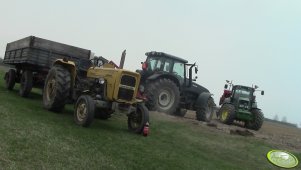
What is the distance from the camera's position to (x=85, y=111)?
428 inches

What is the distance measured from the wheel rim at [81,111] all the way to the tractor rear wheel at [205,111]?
9368mm

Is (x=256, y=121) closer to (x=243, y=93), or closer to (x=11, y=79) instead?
(x=243, y=93)

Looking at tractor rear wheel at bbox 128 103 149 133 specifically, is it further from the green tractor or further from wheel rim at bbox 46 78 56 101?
the green tractor

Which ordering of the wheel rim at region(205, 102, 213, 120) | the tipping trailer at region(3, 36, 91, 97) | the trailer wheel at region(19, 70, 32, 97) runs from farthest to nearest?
the wheel rim at region(205, 102, 213, 120) → the trailer wheel at region(19, 70, 32, 97) → the tipping trailer at region(3, 36, 91, 97)

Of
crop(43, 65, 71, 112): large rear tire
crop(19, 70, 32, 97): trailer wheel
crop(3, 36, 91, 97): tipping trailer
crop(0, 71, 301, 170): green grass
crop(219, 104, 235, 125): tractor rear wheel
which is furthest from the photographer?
crop(219, 104, 235, 125): tractor rear wheel

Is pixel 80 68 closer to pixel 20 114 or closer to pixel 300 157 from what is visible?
pixel 20 114

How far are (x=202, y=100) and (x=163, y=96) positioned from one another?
2.36 meters

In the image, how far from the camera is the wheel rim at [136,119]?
39.2ft

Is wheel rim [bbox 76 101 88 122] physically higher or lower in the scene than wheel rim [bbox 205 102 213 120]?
lower

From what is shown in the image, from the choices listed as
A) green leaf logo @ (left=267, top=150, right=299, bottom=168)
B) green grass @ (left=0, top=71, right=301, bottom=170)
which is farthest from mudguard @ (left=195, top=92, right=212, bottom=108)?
green leaf logo @ (left=267, top=150, right=299, bottom=168)

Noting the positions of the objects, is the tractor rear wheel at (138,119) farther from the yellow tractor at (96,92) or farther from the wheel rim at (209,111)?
the wheel rim at (209,111)

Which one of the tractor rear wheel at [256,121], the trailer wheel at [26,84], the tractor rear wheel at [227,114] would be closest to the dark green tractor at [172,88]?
the tractor rear wheel at [227,114]

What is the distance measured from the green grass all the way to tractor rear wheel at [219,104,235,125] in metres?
7.41

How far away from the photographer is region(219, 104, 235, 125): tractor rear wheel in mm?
21516
